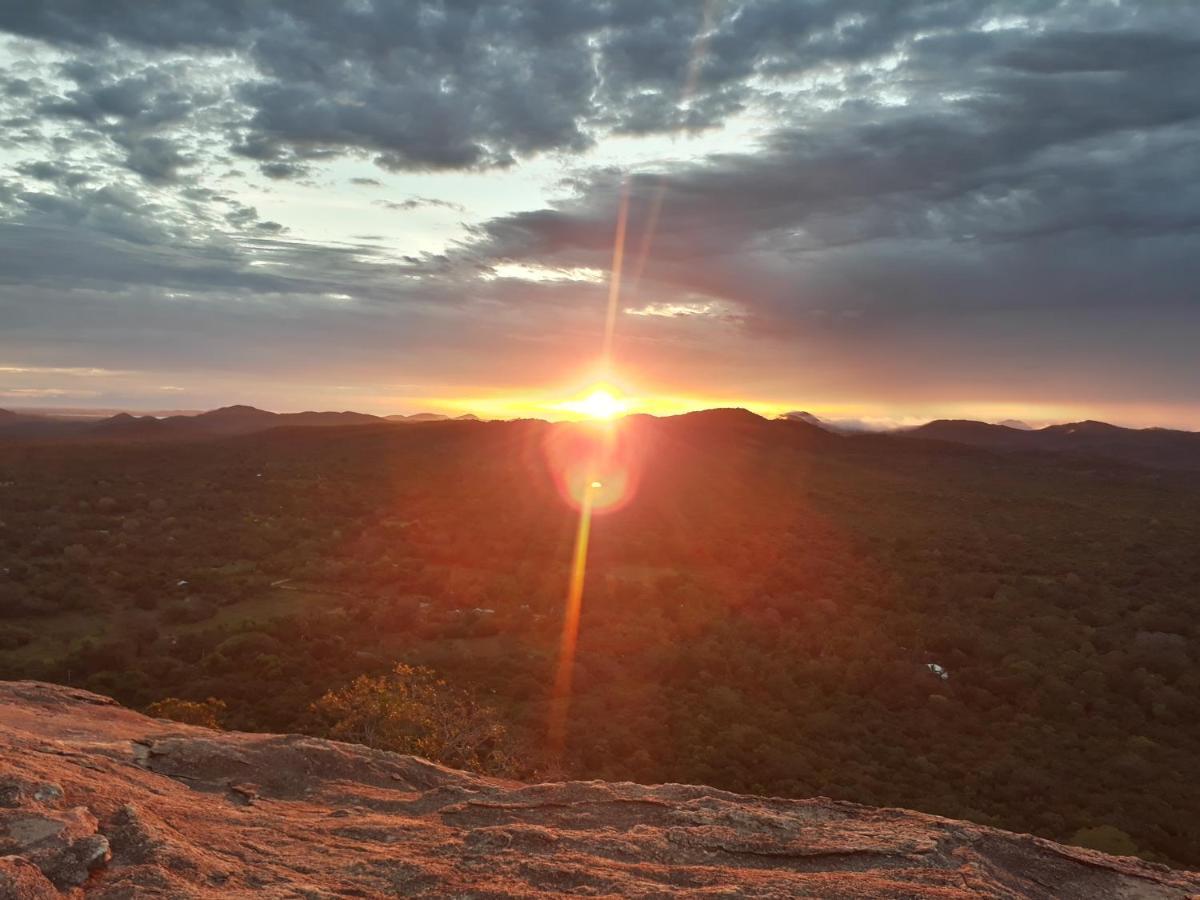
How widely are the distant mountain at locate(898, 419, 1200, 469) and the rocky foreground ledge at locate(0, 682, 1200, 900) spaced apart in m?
146

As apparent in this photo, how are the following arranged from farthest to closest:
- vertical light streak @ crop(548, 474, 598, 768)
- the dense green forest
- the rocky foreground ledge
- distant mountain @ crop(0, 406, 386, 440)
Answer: distant mountain @ crop(0, 406, 386, 440) → vertical light streak @ crop(548, 474, 598, 768) → the dense green forest → the rocky foreground ledge

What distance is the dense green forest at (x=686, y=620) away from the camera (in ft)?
87.0

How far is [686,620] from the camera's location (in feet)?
134

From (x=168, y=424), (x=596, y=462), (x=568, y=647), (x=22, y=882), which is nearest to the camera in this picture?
(x=22, y=882)

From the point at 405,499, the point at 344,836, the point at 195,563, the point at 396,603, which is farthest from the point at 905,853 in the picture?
the point at 405,499

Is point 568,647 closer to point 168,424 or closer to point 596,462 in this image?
point 596,462

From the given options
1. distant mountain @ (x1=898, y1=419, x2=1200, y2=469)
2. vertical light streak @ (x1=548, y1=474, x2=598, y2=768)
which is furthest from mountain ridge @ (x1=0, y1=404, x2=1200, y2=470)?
vertical light streak @ (x1=548, y1=474, x2=598, y2=768)

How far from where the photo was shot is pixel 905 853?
8.09 metres

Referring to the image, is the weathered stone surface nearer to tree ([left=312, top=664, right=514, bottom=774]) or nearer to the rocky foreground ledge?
the rocky foreground ledge

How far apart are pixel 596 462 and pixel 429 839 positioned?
91.3 m

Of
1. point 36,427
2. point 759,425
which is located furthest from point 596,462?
point 36,427

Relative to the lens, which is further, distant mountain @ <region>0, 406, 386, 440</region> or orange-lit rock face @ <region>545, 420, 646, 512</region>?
distant mountain @ <region>0, 406, 386, 440</region>

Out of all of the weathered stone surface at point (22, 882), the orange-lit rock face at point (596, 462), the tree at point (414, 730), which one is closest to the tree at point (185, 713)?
the tree at point (414, 730)

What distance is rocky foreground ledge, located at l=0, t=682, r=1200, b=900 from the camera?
21.1 ft
